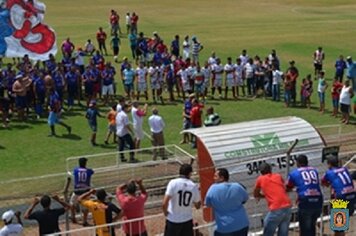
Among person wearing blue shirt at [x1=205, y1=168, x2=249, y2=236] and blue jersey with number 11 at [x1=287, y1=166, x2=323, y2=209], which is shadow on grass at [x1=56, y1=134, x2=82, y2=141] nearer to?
blue jersey with number 11 at [x1=287, y1=166, x2=323, y2=209]

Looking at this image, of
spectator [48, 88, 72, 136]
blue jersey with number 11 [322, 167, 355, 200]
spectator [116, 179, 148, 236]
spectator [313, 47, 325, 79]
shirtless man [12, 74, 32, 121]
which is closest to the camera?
spectator [116, 179, 148, 236]

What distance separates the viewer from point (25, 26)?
1165 inches

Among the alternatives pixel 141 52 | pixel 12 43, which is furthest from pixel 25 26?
pixel 141 52

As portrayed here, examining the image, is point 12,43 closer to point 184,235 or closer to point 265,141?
point 265,141

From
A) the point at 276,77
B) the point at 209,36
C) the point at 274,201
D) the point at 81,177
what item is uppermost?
the point at 209,36

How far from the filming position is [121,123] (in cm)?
2038

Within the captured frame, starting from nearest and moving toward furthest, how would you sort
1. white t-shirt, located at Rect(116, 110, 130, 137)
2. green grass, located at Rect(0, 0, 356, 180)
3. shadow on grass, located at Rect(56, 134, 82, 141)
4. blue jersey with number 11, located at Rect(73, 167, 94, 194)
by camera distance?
blue jersey with number 11, located at Rect(73, 167, 94, 194) → white t-shirt, located at Rect(116, 110, 130, 137) → green grass, located at Rect(0, 0, 356, 180) → shadow on grass, located at Rect(56, 134, 82, 141)

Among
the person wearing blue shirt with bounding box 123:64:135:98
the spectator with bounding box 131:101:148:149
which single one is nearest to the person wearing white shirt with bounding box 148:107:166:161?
the spectator with bounding box 131:101:148:149

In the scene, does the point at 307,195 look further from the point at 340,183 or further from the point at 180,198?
the point at 180,198

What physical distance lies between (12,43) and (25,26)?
3.59ft

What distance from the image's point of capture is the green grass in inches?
862

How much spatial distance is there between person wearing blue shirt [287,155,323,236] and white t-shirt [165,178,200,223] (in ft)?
5.82

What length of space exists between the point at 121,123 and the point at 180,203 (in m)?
9.65

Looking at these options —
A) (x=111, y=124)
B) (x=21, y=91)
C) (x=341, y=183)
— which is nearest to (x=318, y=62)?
(x=111, y=124)
